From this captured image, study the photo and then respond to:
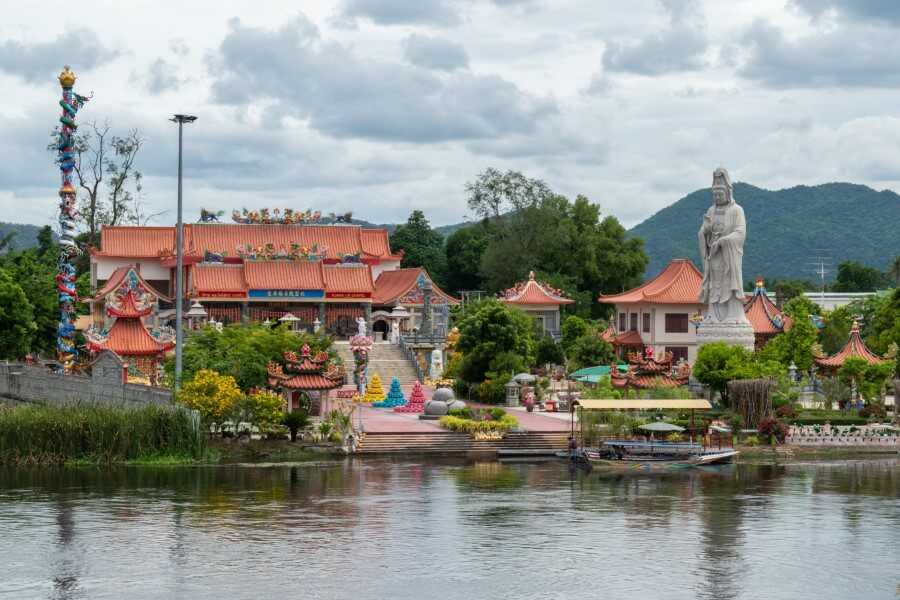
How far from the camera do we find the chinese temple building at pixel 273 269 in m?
83.9

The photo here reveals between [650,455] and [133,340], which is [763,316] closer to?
[650,455]

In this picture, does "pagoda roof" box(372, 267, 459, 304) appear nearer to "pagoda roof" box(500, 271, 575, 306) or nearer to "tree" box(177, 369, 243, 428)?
"pagoda roof" box(500, 271, 575, 306)

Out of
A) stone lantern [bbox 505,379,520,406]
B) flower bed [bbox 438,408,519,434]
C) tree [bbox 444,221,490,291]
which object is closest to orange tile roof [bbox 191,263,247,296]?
stone lantern [bbox 505,379,520,406]

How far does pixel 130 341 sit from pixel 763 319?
3302cm

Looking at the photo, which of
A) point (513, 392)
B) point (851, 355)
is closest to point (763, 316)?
point (851, 355)

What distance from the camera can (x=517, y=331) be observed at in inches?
2517

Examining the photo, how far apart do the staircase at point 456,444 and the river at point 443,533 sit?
10.6ft

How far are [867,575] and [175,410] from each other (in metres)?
24.6

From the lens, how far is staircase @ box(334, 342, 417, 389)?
6962 centimetres

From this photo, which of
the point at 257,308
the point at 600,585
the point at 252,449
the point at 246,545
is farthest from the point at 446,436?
the point at 257,308

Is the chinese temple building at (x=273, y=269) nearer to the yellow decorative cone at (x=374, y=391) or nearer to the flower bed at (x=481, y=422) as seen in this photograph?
the yellow decorative cone at (x=374, y=391)

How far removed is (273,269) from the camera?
85250 millimetres

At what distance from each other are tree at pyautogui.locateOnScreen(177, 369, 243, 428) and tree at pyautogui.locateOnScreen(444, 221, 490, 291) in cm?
5930

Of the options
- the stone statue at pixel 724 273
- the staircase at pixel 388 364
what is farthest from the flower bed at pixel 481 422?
the staircase at pixel 388 364
